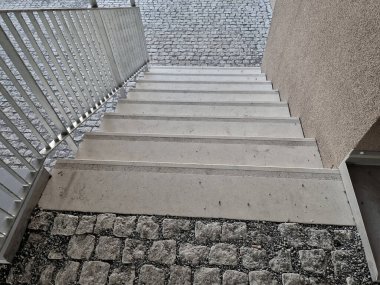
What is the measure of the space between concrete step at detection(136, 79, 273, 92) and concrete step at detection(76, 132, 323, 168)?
1.75 metres

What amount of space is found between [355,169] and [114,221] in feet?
4.77

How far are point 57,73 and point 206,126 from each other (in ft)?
4.84

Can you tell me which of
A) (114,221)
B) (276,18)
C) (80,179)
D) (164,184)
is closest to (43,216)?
(80,179)

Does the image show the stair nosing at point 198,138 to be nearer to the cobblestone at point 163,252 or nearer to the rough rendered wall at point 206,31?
the cobblestone at point 163,252

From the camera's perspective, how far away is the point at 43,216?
5.23ft

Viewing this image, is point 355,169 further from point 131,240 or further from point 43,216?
point 43,216

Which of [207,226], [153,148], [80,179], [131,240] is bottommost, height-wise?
[131,240]

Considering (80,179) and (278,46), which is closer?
(80,179)

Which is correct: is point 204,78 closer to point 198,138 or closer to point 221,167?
point 198,138

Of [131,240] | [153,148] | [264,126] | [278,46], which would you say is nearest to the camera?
[131,240]

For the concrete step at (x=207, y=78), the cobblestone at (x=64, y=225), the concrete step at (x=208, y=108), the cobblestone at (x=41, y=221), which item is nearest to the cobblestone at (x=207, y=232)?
the cobblestone at (x=64, y=225)

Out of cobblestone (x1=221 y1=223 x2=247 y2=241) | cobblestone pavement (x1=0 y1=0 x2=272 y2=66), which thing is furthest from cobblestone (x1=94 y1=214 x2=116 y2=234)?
cobblestone pavement (x1=0 y1=0 x2=272 y2=66)

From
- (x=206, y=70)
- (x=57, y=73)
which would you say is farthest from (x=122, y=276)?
(x=206, y=70)

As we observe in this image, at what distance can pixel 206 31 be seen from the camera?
6156mm
